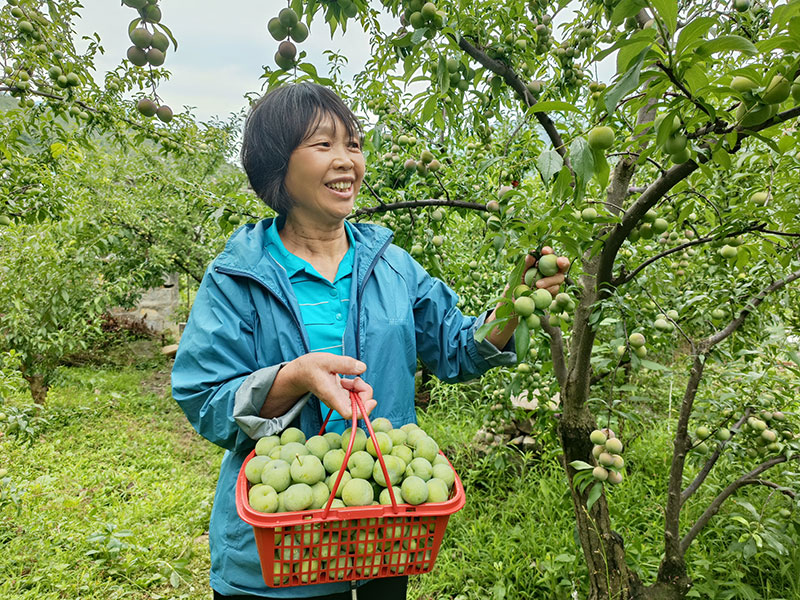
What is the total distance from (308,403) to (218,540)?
1.35 feet

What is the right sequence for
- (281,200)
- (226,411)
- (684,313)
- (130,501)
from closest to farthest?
(226,411) < (281,200) < (684,313) < (130,501)

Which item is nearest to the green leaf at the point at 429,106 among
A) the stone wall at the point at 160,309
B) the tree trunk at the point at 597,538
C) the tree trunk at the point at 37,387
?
the tree trunk at the point at 597,538

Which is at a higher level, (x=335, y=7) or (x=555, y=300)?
(x=335, y=7)

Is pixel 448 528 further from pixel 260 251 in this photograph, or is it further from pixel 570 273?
pixel 260 251

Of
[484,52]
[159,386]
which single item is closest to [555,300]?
[484,52]

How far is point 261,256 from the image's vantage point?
1.38 m

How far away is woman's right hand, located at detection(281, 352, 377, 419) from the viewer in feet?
3.68

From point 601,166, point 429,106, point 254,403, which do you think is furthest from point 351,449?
point 429,106

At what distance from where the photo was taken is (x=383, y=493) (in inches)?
42.8

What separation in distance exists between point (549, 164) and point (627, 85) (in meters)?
0.22

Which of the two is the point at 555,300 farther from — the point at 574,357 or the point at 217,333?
the point at 217,333

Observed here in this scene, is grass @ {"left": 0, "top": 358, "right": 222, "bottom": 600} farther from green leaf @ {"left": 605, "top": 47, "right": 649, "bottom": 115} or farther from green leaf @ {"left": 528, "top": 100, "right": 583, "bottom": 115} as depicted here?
green leaf @ {"left": 605, "top": 47, "right": 649, "bottom": 115}

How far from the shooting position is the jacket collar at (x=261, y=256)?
4.36ft

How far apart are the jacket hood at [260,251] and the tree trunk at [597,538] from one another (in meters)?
1.00
